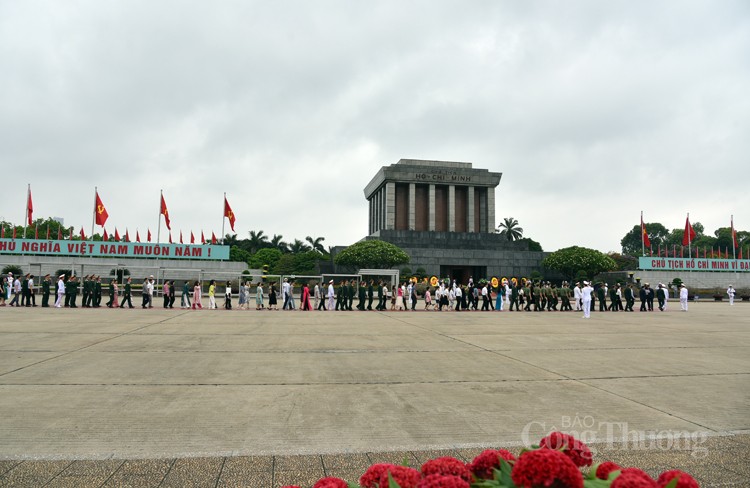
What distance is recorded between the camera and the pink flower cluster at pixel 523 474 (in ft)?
4.80

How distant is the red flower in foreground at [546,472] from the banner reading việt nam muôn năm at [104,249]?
43226 millimetres

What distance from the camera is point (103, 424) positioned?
475cm

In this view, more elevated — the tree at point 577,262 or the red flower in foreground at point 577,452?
the tree at point 577,262

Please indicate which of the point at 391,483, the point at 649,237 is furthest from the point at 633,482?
the point at 649,237

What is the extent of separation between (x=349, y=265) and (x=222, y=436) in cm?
4518

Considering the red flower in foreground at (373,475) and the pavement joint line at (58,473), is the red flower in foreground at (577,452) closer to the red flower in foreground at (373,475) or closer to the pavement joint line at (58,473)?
the red flower in foreground at (373,475)

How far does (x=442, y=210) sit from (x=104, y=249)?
142ft

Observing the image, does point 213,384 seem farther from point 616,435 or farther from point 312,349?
point 616,435

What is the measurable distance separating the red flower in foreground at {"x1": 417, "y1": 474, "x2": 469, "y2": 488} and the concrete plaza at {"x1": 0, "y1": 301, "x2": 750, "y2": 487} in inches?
82.4

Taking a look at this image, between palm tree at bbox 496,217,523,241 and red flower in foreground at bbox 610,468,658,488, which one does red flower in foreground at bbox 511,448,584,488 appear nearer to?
red flower in foreground at bbox 610,468,658,488

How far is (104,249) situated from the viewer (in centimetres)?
4116

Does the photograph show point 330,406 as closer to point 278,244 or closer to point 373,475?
point 373,475

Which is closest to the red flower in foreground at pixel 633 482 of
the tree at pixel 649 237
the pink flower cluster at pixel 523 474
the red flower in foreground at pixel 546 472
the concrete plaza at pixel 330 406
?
the pink flower cluster at pixel 523 474

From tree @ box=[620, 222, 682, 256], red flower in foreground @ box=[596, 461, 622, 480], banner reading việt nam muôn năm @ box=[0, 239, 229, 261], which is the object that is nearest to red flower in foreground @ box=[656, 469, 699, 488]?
red flower in foreground @ box=[596, 461, 622, 480]
